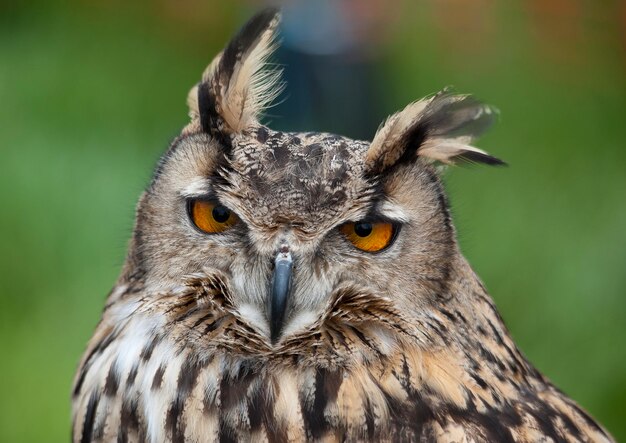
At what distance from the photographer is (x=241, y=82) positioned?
1455 millimetres

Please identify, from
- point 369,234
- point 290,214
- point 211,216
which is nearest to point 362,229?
point 369,234

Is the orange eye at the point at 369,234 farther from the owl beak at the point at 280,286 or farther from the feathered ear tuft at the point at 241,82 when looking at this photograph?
the feathered ear tuft at the point at 241,82

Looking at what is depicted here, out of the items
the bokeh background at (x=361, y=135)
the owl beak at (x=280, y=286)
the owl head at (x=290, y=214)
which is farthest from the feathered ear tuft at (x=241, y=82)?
the bokeh background at (x=361, y=135)

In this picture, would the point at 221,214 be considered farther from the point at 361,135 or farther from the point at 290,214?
the point at 361,135

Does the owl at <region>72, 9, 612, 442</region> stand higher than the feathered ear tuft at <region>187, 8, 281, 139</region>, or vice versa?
the feathered ear tuft at <region>187, 8, 281, 139</region>

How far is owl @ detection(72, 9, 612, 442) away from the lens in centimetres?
132

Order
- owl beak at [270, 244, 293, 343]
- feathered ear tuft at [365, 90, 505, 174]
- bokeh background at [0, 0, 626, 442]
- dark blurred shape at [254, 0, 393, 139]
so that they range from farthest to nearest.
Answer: dark blurred shape at [254, 0, 393, 139], bokeh background at [0, 0, 626, 442], feathered ear tuft at [365, 90, 505, 174], owl beak at [270, 244, 293, 343]

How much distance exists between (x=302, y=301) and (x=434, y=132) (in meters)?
0.36

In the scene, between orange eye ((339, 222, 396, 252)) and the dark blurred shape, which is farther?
the dark blurred shape

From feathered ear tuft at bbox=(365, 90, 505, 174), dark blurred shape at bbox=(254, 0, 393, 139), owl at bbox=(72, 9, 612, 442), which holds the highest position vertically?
dark blurred shape at bbox=(254, 0, 393, 139)

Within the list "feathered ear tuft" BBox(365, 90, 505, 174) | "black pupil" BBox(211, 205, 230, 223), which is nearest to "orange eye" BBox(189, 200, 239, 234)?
"black pupil" BBox(211, 205, 230, 223)

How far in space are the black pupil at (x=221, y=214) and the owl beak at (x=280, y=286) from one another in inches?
4.0

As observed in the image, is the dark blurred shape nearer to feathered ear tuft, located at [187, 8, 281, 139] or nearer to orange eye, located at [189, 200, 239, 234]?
feathered ear tuft, located at [187, 8, 281, 139]

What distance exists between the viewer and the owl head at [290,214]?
1306 millimetres
